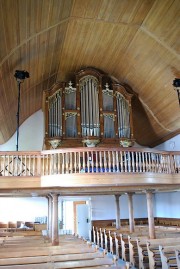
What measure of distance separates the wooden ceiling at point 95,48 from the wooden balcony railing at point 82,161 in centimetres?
241

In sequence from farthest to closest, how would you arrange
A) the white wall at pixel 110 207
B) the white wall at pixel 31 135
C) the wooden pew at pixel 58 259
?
the white wall at pixel 110 207, the white wall at pixel 31 135, the wooden pew at pixel 58 259

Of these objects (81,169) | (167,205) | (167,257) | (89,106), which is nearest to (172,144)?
(167,205)

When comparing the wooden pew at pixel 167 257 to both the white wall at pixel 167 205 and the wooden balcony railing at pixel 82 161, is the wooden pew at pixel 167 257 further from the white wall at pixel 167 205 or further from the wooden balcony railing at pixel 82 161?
the white wall at pixel 167 205

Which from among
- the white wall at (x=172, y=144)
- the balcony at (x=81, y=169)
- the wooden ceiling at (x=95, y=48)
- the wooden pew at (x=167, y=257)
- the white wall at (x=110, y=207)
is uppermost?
the wooden ceiling at (x=95, y=48)

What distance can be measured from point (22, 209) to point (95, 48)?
28.2 feet

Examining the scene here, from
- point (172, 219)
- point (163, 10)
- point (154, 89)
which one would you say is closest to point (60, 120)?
point (154, 89)

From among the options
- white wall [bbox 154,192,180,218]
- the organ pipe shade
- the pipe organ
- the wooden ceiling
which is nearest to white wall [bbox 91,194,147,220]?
white wall [bbox 154,192,180,218]

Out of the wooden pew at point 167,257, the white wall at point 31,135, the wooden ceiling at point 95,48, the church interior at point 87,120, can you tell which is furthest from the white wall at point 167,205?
the white wall at point 31,135

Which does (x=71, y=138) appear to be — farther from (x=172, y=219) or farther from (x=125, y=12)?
(x=172, y=219)

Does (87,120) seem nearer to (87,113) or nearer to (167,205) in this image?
(87,113)

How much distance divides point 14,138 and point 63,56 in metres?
5.43

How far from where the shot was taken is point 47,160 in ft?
27.3

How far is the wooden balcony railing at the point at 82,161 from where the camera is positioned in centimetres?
810

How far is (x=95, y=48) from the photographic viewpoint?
1056 cm
